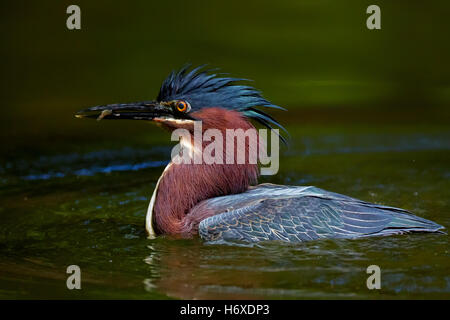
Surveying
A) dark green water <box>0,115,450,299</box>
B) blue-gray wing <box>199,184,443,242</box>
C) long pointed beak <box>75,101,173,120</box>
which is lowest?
Result: dark green water <box>0,115,450,299</box>

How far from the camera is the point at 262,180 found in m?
13.7

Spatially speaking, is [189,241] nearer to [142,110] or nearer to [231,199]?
[231,199]

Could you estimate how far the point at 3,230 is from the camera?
10.8 m

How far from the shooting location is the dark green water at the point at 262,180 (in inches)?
339

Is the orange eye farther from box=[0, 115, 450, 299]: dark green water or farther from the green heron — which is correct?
box=[0, 115, 450, 299]: dark green water

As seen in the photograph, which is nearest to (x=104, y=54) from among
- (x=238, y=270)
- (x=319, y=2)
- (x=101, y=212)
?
(x=319, y=2)

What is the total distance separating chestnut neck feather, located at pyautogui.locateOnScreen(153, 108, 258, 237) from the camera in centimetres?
1030

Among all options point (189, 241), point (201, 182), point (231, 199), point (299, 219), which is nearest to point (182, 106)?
point (201, 182)

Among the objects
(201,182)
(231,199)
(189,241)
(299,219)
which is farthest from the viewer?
(201,182)

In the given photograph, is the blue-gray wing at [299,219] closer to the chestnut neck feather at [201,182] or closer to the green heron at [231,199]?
the green heron at [231,199]

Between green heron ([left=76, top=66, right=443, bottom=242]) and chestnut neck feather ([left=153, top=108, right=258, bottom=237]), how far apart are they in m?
0.01

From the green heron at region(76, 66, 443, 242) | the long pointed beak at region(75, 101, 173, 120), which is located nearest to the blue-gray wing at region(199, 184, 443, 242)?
the green heron at region(76, 66, 443, 242)

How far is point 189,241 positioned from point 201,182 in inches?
34.5

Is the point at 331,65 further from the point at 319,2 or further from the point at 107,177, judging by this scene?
the point at 107,177
